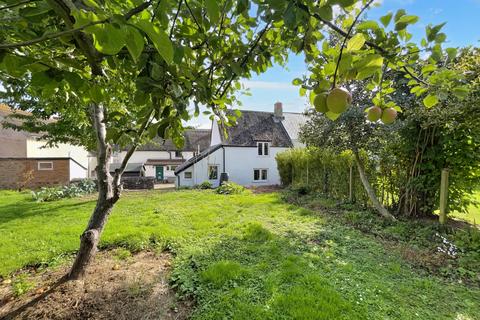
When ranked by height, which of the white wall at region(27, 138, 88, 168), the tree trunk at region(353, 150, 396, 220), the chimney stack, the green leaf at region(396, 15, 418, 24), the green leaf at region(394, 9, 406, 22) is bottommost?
the tree trunk at region(353, 150, 396, 220)

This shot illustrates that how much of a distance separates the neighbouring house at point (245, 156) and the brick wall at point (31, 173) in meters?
9.44

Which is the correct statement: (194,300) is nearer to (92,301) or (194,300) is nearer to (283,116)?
(92,301)

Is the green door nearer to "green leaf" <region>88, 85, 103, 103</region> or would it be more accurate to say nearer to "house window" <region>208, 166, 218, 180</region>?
"house window" <region>208, 166, 218, 180</region>

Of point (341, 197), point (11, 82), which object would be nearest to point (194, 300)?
point (11, 82)

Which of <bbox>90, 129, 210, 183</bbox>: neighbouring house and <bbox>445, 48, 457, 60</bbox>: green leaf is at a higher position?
<bbox>445, 48, 457, 60</bbox>: green leaf

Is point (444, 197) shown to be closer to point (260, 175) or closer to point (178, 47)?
point (178, 47)

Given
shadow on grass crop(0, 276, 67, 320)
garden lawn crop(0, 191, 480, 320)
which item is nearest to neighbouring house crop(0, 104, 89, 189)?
garden lawn crop(0, 191, 480, 320)

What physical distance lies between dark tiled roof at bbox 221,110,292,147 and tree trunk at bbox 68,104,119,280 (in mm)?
16948

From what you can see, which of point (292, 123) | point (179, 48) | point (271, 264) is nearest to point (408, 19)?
point (179, 48)

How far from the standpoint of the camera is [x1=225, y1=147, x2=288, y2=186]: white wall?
67.9 feet

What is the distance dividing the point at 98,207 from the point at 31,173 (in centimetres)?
2153

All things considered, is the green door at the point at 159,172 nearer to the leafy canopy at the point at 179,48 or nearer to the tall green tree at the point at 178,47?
the tall green tree at the point at 178,47

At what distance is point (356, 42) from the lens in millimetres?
893

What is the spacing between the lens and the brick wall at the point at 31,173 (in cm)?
2000
